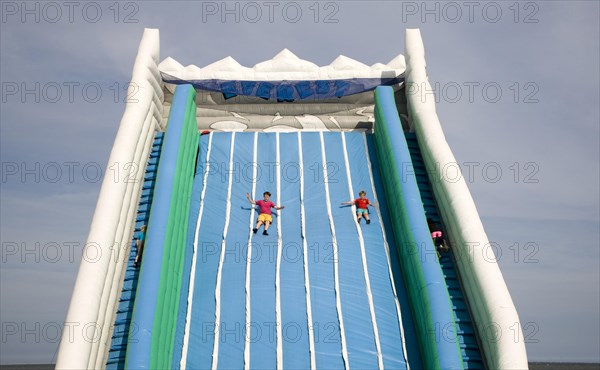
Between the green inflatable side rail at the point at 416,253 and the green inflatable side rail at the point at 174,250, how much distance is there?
2.62 metres

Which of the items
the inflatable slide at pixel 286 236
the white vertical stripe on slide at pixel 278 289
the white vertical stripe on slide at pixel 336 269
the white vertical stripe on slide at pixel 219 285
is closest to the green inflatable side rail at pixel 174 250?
the inflatable slide at pixel 286 236

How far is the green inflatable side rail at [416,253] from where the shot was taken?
6531 millimetres

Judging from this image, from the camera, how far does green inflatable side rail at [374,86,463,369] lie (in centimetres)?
653

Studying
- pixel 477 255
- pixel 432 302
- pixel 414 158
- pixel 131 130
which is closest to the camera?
pixel 432 302

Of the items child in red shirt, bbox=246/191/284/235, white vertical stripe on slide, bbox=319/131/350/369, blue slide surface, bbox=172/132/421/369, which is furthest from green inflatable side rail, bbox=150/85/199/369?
white vertical stripe on slide, bbox=319/131/350/369

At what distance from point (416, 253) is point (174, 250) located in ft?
8.98

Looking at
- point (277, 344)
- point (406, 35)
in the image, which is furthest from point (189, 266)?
point (406, 35)

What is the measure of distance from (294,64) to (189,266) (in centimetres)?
476

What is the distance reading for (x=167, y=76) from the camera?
10.9 m

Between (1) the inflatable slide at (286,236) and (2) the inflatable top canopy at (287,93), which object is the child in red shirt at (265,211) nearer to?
(1) the inflatable slide at (286,236)

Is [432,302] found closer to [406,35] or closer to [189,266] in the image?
[189,266]

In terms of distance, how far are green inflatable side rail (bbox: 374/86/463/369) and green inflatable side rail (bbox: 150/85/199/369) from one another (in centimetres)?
262

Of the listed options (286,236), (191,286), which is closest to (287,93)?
(286,236)

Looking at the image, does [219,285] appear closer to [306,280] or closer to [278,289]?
Result: [278,289]
